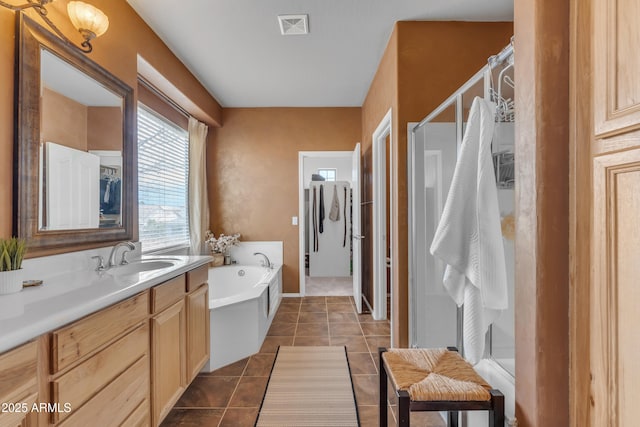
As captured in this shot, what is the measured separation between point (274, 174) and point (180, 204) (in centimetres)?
125

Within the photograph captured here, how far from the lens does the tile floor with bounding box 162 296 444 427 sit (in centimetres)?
176

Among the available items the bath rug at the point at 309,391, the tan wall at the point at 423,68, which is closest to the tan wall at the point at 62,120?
the bath rug at the point at 309,391

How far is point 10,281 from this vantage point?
3.65 ft

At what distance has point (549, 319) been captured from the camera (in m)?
0.87

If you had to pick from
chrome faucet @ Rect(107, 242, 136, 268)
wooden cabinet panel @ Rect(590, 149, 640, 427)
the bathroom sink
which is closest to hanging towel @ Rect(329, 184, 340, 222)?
the bathroom sink

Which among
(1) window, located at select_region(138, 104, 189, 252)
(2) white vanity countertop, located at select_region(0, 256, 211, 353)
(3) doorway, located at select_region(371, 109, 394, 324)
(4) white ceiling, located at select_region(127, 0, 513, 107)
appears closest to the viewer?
(2) white vanity countertop, located at select_region(0, 256, 211, 353)

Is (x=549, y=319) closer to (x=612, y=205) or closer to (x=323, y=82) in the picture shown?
(x=612, y=205)

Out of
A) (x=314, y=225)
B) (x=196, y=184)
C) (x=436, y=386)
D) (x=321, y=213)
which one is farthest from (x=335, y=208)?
(x=436, y=386)

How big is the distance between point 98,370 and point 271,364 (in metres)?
1.45

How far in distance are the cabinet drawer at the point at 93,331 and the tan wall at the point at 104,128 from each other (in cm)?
101

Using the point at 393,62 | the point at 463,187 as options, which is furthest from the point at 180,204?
the point at 463,187

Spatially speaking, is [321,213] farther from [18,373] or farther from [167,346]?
[18,373]

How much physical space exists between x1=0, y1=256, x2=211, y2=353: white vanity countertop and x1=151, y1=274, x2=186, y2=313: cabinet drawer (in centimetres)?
4

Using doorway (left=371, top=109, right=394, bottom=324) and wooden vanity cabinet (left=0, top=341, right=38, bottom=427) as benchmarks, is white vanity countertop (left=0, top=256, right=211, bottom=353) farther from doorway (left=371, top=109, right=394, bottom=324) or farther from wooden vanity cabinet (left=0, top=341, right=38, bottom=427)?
doorway (left=371, top=109, right=394, bottom=324)
